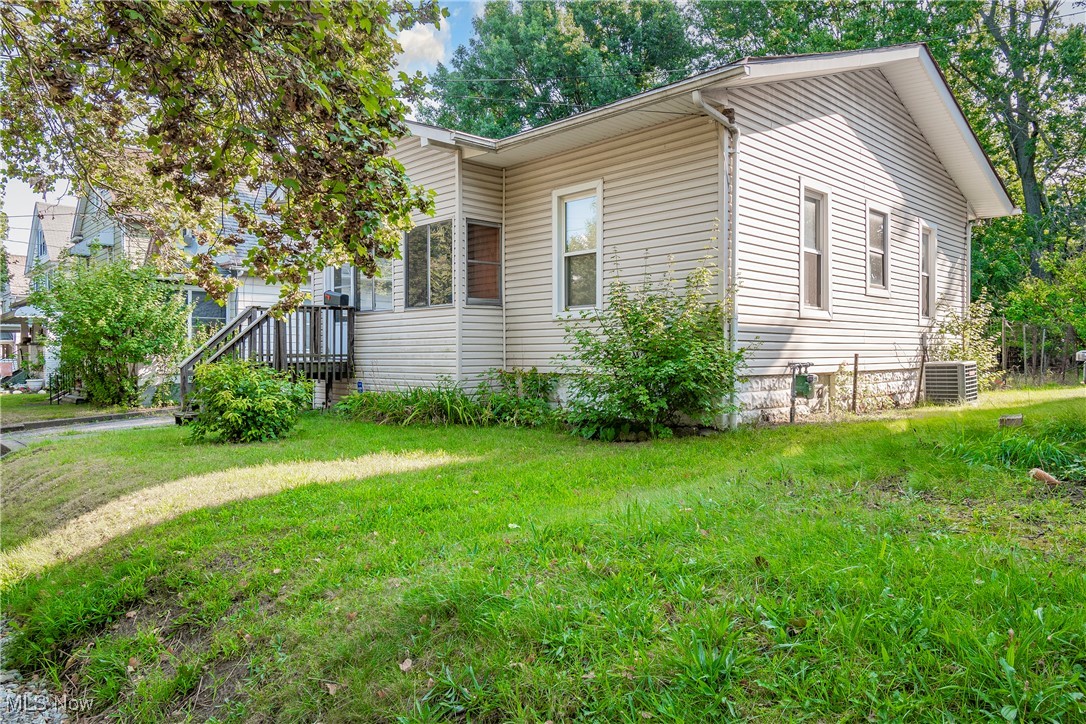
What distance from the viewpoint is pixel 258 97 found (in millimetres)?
3689

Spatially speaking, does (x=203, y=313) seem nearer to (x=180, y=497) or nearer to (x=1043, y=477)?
(x=180, y=497)

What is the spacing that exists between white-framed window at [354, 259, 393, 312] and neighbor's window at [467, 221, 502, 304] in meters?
1.80

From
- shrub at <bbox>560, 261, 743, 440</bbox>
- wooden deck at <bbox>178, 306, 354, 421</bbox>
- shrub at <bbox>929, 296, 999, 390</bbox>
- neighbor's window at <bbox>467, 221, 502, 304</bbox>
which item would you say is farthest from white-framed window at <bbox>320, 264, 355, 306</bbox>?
shrub at <bbox>929, 296, 999, 390</bbox>

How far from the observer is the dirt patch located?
4406 mm

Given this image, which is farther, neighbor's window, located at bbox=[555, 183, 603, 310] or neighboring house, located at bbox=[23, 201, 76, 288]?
neighboring house, located at bbox=[23, 201, 76, 288]

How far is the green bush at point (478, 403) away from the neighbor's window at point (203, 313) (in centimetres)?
1002

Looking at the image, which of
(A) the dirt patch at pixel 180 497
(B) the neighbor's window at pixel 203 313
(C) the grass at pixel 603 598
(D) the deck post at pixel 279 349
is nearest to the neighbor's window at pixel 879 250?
(C) the grass at pixel 603 598

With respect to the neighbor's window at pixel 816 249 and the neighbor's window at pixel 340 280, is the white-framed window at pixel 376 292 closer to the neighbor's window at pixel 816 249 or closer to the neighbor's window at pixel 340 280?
the neighbor's window at pixel 340 280

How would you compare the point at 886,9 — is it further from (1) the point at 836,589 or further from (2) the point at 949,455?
(1) the point at 836,589

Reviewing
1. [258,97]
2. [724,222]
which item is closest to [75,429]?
[258,97]

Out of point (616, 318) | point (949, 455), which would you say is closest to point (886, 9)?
point (616, 318)

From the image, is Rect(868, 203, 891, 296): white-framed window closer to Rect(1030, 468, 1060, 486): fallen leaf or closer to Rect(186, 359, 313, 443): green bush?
Rect(1030, 468, 1060, 486): fallen leaf

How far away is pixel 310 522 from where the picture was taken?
4.28m

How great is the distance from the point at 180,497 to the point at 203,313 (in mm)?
14694
